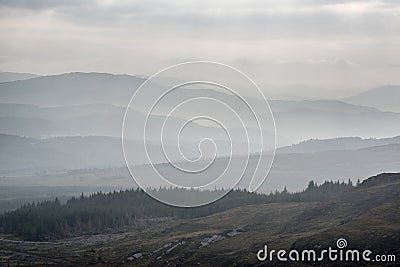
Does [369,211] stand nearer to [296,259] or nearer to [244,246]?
[244,246]

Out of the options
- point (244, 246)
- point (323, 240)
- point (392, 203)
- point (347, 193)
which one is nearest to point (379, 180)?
point (347, 193)

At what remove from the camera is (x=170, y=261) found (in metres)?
142

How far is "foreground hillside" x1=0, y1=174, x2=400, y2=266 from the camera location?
124m

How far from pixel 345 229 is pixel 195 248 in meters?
39.6

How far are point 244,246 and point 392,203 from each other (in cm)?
3605

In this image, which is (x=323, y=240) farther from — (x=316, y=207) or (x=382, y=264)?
(x=316, y=207)

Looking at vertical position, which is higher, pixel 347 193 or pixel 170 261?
pixel 347 193

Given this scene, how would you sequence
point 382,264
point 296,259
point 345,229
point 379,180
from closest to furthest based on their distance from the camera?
point 382,264 → point 296,259 → point 345,229 → point 379,180

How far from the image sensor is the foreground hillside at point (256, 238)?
12378cm

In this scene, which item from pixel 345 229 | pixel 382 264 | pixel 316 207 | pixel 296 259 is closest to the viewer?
pixel 382 264

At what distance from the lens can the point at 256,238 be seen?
504 feet

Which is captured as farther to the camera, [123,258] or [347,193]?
[347,193]

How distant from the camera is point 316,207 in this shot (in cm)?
17488

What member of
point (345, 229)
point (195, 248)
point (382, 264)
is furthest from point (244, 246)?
point (382, 264)
